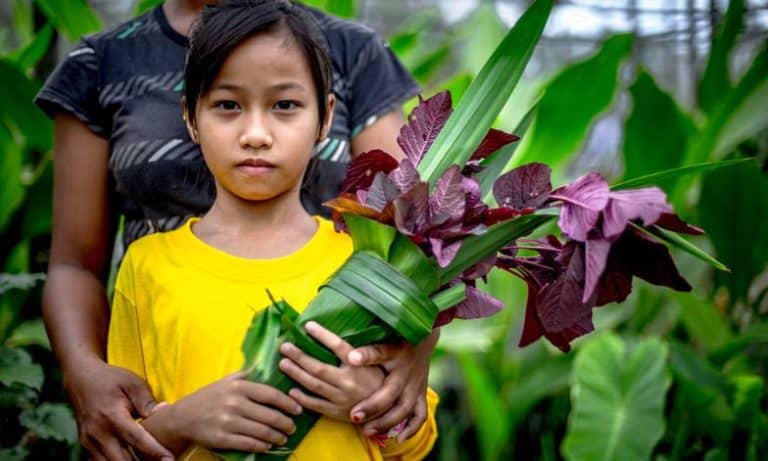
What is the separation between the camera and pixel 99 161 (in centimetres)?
177

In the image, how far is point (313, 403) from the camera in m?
1.34

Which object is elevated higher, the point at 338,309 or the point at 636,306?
the point at 338,309

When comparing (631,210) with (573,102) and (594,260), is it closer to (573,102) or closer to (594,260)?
(594,260)

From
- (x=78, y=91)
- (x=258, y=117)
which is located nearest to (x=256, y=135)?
(x=258, y=117)

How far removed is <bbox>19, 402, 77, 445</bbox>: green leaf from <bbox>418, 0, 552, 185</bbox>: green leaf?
1.08 metres

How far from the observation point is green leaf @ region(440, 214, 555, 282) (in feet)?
4.35

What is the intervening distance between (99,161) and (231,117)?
42cm

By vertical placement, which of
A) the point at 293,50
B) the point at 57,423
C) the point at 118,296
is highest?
the point at 293,50

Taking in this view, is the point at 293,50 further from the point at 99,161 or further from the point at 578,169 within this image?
the point at 578,169

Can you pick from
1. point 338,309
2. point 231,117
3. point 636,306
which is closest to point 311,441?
point 338,309

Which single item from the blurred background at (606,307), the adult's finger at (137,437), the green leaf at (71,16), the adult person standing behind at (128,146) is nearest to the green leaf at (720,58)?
the blurred background at (606,307)

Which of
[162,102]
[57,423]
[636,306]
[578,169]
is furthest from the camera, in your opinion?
[578,169]

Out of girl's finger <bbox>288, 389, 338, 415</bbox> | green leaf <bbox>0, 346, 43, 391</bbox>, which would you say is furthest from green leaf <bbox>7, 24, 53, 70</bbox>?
girl's finger <bbox>288, 389, 338, 415</bbox>

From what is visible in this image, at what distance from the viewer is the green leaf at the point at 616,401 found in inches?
113
